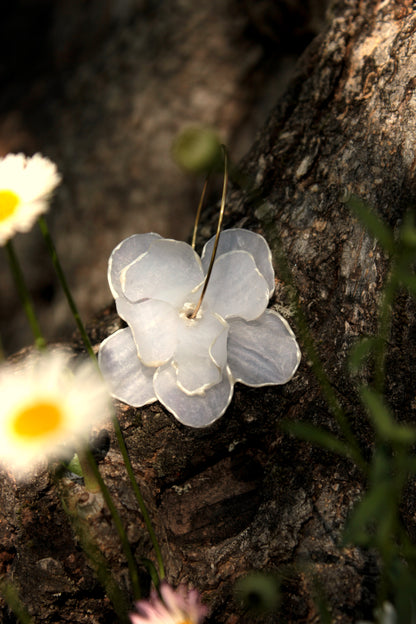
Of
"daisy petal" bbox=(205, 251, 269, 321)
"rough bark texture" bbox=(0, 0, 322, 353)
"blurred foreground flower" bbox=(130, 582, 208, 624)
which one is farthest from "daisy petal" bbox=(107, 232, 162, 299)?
"rough bark texture" bbox=(0, 0, 322, 353)

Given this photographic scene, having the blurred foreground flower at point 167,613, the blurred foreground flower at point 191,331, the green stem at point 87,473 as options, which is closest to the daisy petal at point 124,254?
the blurred foreground flower at point 191,331

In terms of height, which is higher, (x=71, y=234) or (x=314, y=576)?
(x=314, y=576)

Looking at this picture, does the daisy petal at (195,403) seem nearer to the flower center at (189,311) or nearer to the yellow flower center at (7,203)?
the flower center at (189,311)

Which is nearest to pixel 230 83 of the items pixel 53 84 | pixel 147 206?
pixel 147 206

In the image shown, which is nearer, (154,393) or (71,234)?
(154,393)

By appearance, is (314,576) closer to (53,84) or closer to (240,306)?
(240,306)

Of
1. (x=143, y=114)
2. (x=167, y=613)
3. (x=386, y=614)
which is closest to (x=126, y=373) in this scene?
(x=167, y=613)

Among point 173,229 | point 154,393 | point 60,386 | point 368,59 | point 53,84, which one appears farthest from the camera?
point 53,84
